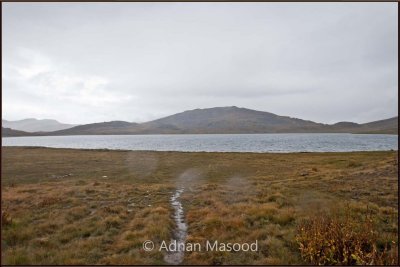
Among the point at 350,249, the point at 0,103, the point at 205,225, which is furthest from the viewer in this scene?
the point at 205,225

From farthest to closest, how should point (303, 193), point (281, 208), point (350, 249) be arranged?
1. point (303, 193)
2. point (281, 208)
3. point (350, 249)

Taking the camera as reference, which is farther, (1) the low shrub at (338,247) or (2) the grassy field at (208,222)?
(2) the grassy field at (208,222)

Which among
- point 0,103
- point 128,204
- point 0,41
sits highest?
point 0,41

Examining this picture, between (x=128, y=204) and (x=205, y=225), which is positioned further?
(x=128, y=204)

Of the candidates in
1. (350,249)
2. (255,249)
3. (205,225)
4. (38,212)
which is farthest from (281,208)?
(38,212)

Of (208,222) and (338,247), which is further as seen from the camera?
(208,222)

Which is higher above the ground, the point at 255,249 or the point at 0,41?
the point at 0,41

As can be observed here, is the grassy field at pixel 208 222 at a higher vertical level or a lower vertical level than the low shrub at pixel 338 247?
lower

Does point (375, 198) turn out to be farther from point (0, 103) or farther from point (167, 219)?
point (0, 103)

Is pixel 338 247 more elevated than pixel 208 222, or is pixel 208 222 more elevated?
pixel 338 247

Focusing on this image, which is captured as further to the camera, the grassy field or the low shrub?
the grassy field

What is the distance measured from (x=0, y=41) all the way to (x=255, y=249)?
9746 millimetres

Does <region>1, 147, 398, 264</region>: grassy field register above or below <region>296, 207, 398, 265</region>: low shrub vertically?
below

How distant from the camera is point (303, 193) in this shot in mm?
19984
